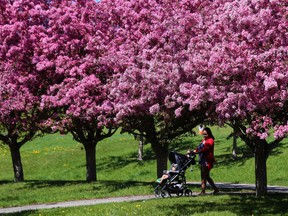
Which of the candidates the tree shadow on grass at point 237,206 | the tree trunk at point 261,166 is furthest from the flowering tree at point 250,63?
the tree trunk at point 261,166

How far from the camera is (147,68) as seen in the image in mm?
17422

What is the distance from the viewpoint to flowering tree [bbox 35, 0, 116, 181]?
2228cm

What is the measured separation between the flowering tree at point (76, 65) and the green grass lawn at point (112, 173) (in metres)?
3.24

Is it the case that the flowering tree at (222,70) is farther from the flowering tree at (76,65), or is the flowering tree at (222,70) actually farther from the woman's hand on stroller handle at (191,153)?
the flowering tree at (76,65)

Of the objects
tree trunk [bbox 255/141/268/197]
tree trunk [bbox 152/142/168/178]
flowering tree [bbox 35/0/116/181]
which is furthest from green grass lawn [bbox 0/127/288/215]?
flowering tree [bbox 35/0/116/181]

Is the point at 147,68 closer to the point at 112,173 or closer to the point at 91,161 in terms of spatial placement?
the point at 91,161

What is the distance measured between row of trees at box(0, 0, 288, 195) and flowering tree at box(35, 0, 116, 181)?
0.18 ft

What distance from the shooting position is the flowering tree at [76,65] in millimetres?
22281

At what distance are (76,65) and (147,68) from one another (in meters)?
7.47

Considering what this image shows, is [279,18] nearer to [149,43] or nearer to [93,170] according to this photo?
[149,43]

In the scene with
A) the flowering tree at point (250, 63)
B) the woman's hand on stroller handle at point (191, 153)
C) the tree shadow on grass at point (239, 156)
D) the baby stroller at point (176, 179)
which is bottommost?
the tree shadow on grass at point (239, 156)

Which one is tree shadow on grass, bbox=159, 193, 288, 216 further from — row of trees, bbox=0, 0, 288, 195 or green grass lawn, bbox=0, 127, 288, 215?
row of trees, bbox=0, 0, 288, 195

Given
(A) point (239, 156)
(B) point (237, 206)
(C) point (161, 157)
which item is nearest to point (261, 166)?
(B) point (237, 206)

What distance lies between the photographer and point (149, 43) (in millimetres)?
18938
